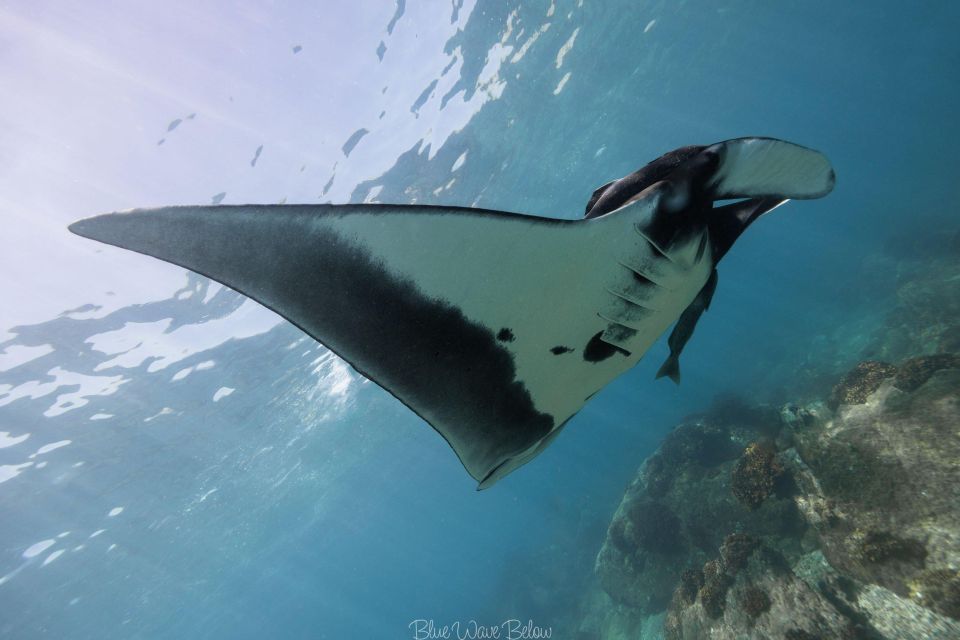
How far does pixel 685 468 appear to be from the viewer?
45.5 feet

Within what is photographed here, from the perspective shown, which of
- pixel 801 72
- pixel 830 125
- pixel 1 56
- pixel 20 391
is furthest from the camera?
pixel 830 125

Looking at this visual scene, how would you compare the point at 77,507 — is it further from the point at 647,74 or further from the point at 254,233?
the point at 647,74

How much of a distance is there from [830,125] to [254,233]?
46.3 meters

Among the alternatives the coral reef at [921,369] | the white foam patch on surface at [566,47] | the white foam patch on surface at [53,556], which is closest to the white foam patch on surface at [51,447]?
the white foam patch on surface at [53,556]

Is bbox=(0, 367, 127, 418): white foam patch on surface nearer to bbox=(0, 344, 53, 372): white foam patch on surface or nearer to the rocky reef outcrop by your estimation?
bbox=(0, 344, 53, 372): white foam patch on surface

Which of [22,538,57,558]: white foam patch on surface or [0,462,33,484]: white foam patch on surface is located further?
[22,538,57,558]: white foam patch on surface

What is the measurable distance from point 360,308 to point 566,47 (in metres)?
16.2

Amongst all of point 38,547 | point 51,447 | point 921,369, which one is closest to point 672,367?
point 921,369

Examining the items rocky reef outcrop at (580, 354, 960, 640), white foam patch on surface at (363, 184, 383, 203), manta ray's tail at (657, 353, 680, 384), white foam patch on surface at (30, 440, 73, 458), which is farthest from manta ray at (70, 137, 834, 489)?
white foam patch on surface at (30, 440, 73, 458)

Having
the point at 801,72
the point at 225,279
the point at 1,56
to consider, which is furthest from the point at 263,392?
the point at 801,72

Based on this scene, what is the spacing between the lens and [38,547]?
18.4 m

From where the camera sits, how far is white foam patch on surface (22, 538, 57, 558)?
18.0m

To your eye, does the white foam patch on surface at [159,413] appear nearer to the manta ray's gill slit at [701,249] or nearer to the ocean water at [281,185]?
the ocean water at [281,185]

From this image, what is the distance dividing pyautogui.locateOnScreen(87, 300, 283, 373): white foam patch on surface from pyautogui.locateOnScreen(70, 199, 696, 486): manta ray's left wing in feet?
37.8
